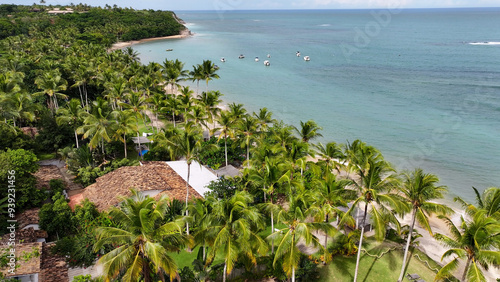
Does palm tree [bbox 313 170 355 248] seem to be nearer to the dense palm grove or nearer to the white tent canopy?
the dense palm grove

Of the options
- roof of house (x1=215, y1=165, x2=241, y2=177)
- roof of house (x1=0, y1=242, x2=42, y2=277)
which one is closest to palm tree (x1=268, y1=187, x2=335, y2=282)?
roof of house (x1=0, y1=242, x2=42, y2=277)

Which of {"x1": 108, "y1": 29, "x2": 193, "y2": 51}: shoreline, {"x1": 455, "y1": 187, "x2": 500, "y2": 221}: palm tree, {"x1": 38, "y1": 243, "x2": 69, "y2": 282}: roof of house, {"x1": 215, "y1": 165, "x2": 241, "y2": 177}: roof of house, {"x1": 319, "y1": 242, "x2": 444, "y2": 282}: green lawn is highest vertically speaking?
{"x1": 455, "y1": 187, "x2": 500, "y2": 221}: palm tree

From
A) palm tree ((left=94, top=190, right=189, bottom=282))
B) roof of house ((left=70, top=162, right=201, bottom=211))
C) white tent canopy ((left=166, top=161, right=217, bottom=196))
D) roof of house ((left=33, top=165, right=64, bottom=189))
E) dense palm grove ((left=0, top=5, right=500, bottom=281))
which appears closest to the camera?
palm tree ((left=94, top=190, right=189, bottom=282))

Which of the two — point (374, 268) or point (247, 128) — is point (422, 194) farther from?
point (247, 128)

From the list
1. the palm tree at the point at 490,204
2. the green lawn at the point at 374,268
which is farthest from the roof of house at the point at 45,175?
the palm tree at the point at 490,204

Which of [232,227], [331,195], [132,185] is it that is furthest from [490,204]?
[132,185]

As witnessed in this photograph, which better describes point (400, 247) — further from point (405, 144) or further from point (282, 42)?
point (282, 42)
